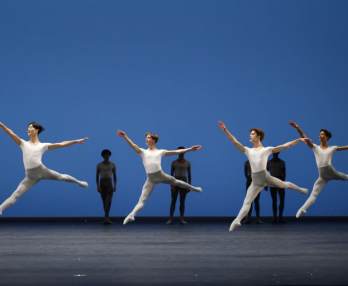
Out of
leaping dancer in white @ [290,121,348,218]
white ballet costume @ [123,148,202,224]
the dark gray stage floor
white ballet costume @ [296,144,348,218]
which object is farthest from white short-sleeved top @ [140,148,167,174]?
white ballet costume @ [296,144,348,218]

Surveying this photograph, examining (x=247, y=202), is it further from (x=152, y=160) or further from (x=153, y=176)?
(x=152, y=160)

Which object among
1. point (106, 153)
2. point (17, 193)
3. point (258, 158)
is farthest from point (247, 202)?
point (106, 153)

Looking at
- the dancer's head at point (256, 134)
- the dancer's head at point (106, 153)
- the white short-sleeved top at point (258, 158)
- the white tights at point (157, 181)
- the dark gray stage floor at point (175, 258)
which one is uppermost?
the dancer's head at point (256, 134)

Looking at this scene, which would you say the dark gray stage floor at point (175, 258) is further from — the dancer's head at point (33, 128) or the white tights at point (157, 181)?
the dancer's head at point (33, 128)

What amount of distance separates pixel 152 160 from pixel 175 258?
502 cm

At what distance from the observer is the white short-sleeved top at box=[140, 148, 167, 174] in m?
12.0

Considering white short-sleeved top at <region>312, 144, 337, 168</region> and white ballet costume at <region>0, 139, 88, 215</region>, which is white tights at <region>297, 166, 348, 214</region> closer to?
white short-sleeved top at <region>312, 144, 337, 168</region>

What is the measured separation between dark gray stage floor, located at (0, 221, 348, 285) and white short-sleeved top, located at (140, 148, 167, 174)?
1340 mm

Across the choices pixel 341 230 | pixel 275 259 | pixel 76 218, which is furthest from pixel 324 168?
pixel 76 218

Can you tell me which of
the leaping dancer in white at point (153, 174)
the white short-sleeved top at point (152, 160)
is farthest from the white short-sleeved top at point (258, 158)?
the white short-sleeved top at point (152, 160)

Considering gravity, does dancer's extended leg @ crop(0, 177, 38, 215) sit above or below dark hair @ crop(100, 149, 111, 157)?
below

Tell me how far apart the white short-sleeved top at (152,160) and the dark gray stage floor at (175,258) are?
1340mm

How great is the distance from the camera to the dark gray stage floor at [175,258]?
5.55 metres

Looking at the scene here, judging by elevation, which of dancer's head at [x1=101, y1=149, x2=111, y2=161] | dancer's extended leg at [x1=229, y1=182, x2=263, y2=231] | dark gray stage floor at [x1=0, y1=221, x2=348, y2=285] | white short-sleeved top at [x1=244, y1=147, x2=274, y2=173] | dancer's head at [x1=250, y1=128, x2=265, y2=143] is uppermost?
dancer's head at [x1=250, y1=128, x2=265, y2=143]
